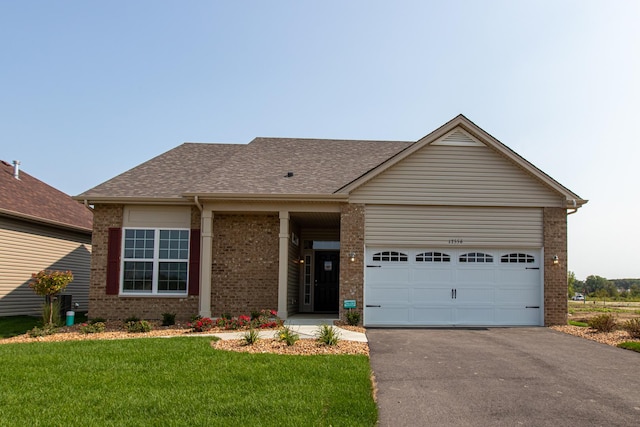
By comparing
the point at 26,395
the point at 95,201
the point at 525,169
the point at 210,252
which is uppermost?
the point at 525,169

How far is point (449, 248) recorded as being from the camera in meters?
14.5

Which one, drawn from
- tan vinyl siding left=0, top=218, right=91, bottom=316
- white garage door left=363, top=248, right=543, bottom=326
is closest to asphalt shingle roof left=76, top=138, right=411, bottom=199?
white garage door left=363, top=248, right=543, bottom=326

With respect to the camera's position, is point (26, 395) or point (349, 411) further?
point (26, 395)

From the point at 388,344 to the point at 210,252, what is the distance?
19.4 feet

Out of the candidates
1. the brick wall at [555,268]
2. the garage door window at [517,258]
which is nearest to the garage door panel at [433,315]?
the garage door window at [517,258]

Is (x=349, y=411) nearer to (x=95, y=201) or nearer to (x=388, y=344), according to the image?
(x=388, y=344)

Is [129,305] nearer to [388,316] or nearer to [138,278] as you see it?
[138,278]

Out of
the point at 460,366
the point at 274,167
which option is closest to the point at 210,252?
the point at 274,167

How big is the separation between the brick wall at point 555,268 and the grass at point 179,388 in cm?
731

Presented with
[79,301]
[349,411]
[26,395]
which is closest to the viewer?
[349,411]

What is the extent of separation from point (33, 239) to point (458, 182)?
13.6 meters

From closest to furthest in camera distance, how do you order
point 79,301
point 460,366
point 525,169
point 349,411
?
1. point 349,411
2. point 460,366
3. point 525,169
4. point 79,301

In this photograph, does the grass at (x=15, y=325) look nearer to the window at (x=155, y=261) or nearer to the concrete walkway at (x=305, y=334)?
the window at (x=155, y=261)

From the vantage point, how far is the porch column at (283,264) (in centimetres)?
1435
